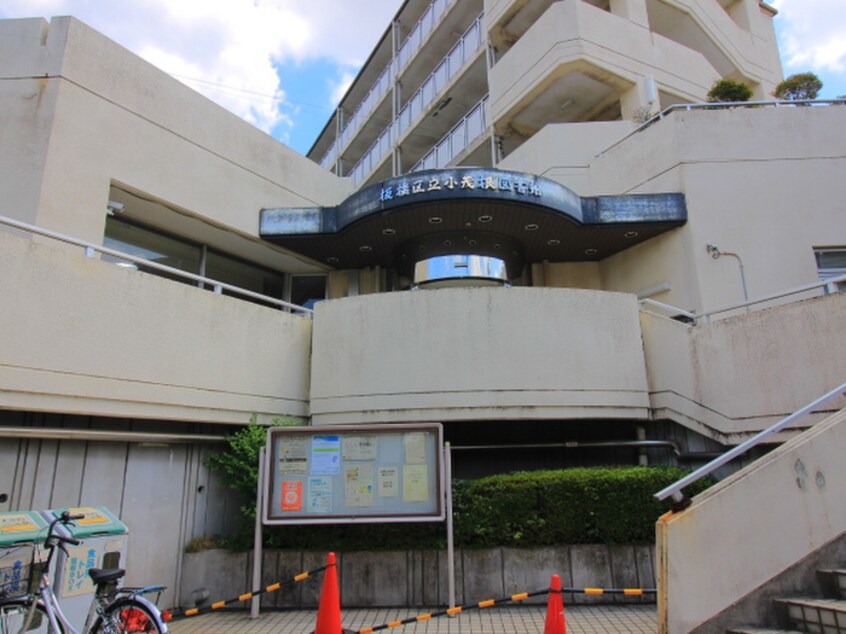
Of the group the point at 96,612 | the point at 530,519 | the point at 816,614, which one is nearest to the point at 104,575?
the point at 96,612

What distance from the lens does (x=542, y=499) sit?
766 centimetres

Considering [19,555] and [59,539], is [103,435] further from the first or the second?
[59,539]

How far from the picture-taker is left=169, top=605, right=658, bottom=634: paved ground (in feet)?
20.3

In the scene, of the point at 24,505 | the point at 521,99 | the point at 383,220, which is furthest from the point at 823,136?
the point at 24,505

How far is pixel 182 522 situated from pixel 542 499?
499 centimetres

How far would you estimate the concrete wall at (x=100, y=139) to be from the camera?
880cm

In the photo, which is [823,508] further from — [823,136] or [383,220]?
[823,136]

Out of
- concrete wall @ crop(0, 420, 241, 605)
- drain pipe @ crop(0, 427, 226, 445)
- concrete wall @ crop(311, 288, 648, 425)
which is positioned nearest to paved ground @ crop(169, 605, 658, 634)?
concrete wall @ crop(0, 420, 241, 605)

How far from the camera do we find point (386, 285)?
1416 centimetres

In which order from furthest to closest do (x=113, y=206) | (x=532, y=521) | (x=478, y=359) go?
(x=113, y=206)
(x=478, y=359)
(x=532, y=521)

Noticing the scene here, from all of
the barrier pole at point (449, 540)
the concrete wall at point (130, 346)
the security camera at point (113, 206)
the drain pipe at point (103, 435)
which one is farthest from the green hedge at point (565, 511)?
the security camera at point (113, 206)

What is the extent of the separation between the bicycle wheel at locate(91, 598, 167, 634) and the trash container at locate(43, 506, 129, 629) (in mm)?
948

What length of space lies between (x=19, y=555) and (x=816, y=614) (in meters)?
6.48

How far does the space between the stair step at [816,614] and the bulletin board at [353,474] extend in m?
3.67
